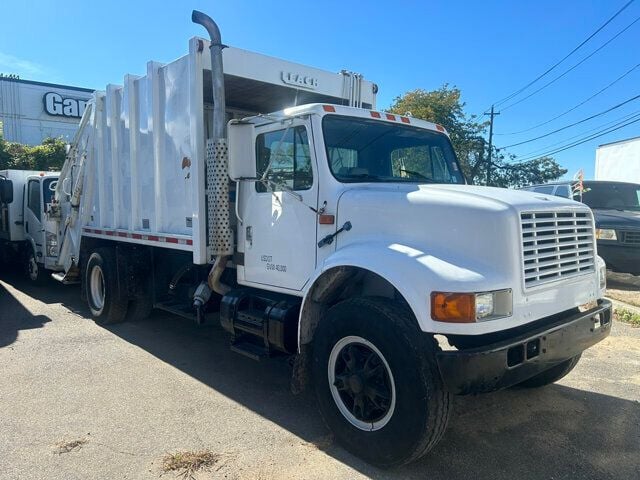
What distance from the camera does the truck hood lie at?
313 centimetres

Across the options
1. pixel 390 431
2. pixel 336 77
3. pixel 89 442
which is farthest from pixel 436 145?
pixel 89 442

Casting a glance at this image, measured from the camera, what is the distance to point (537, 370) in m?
3.33

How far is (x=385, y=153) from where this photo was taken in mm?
4543

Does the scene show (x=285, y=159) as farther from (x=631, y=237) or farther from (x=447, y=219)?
(x=631, y=237)

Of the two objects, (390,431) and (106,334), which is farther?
(106,334)

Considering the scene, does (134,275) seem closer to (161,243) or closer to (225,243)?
(161,243)

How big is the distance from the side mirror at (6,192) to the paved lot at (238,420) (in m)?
5.11

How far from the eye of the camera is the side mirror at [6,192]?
10.1 meters

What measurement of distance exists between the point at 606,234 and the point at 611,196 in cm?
199

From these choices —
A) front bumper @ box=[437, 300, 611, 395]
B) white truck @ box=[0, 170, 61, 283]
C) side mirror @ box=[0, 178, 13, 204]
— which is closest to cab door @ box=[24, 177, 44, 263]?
white truck @ box=[0, 170, 61, 283]

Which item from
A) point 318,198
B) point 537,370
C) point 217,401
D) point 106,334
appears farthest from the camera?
point 106,334

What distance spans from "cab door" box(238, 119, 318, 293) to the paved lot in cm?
114

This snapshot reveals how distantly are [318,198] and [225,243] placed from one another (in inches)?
→ 50.5

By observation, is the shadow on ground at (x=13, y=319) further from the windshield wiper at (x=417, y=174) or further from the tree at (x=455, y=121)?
the tree at (x=455, y=121)
